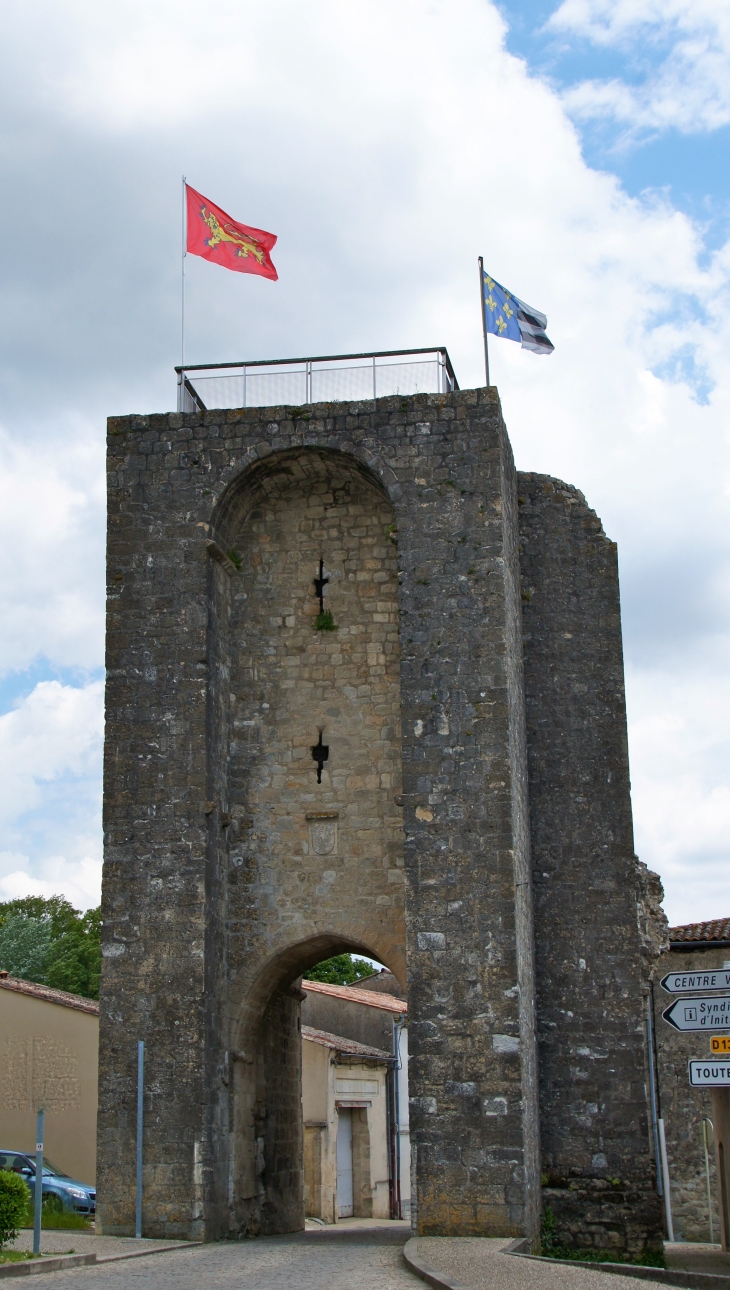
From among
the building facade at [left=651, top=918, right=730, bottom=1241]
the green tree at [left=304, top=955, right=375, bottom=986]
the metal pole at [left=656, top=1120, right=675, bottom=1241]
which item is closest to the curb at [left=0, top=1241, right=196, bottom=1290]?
the metal pole at [left=656, top=1120, right=675, bottom=1241]

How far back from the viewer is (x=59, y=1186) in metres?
15.2

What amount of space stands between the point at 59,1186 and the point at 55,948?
79.6ft

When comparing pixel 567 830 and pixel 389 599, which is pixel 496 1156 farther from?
pixel 389 599

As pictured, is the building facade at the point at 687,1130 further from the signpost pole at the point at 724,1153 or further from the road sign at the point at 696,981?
the road sign at the point at 696,981

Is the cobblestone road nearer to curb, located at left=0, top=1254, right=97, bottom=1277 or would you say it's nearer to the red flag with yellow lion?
curb, located at left=0, top=1254, right=97, bottom=1277

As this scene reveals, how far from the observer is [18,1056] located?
1820cm

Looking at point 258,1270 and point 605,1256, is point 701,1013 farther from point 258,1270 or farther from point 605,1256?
point 605,1256

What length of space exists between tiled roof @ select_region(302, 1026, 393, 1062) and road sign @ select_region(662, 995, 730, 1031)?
14.3m

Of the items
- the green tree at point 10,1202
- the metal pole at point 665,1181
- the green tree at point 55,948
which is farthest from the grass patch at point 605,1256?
the green tree at point 55,948

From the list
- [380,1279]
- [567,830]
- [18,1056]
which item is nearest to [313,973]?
[18,1056]

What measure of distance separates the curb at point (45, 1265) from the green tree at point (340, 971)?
32.3 m

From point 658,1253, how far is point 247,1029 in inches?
180

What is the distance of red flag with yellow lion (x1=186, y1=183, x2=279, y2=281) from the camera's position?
14203 millimetres

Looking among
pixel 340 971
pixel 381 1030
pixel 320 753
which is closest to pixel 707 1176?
pixel 320 753
